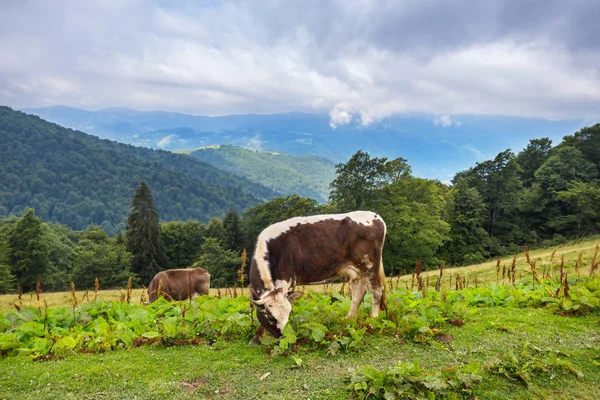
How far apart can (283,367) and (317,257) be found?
2.66m

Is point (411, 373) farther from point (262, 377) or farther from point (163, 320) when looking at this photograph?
point (163, 320)

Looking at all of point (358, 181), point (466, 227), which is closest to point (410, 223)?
point (358, 181)

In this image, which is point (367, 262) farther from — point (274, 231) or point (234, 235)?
point (234, 235)

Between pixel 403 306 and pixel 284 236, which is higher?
pixel 284 236

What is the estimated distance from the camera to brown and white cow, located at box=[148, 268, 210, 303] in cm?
1593

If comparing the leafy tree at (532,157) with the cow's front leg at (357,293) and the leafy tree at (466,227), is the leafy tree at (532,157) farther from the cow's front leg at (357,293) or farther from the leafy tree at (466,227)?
the cow's front leg at (357,293)

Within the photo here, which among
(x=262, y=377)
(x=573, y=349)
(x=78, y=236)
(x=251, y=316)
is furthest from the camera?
(x=78, y=236)

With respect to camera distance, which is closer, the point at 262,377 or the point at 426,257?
the point at 262,377

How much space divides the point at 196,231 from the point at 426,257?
47548mm

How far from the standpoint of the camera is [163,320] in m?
8.50

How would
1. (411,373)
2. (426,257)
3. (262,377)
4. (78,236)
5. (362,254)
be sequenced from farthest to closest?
(78,236) < (426,257) < (362,254) < (262,377) < (411,373)

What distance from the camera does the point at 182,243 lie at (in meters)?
72.6

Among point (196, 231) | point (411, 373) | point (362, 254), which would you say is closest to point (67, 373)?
point (411, 373)

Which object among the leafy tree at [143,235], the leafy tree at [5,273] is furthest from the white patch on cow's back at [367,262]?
the leafy tree at [143,235]
